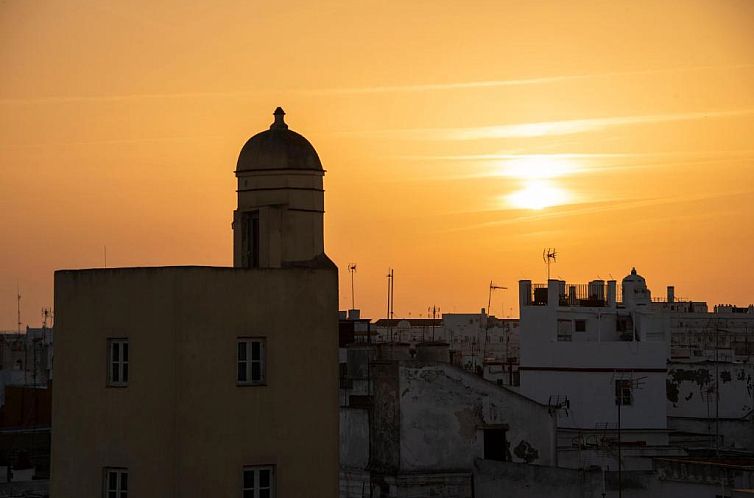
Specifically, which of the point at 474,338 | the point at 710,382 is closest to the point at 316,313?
the point at 710,382

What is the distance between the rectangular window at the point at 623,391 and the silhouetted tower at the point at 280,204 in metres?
17.5

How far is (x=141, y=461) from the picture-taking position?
2102cm

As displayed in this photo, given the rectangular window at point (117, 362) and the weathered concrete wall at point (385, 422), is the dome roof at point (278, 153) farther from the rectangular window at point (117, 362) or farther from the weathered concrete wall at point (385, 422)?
the rectangular window at point (117, 362)

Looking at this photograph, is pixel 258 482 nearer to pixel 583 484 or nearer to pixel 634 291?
pixel 583 484

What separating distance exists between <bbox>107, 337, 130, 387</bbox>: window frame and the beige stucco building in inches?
0.6

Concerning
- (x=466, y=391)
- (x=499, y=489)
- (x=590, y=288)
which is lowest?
(x=499, y=489)

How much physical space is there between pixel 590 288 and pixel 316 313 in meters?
34.4

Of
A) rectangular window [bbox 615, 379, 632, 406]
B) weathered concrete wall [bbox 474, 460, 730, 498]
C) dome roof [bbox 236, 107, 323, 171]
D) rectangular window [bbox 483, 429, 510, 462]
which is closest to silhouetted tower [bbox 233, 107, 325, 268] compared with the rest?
dome roof [bbox 236, 107, 323, 171]

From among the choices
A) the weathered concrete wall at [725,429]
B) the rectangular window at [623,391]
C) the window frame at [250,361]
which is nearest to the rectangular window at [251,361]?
the window frame at [250,361]

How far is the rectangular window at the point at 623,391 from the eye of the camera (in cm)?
5159

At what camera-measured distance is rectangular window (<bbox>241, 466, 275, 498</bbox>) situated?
69.8 feet

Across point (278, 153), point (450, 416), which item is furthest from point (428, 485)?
point (278, 153)

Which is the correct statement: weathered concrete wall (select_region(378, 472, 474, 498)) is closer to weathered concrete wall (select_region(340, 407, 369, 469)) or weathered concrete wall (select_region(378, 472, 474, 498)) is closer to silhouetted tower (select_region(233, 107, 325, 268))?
weathered concrete wall (select_region(340, 407, 369, 469))

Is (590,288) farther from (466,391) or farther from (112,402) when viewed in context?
(112,402)
